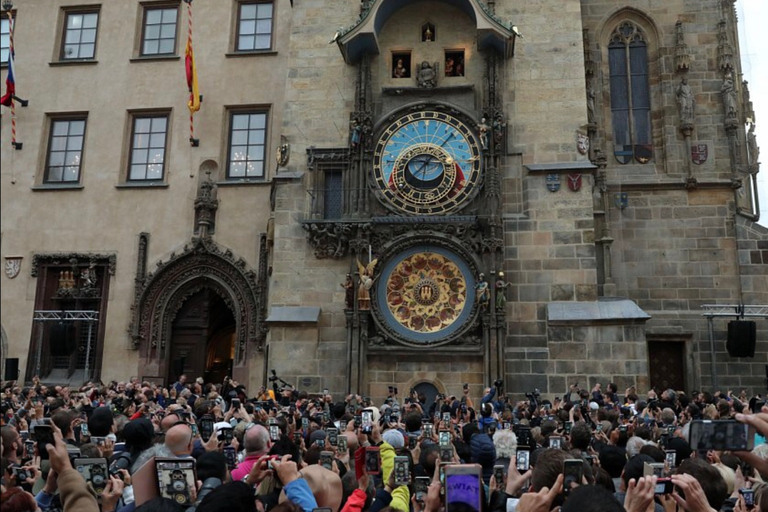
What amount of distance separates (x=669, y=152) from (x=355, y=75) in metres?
9.78

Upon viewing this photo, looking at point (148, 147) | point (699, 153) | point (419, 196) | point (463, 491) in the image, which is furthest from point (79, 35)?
point (463, 491)

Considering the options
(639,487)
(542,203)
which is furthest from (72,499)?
(542,203)

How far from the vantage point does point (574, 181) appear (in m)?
18.7

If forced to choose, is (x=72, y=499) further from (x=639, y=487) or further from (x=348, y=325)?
(x=348, y=325)

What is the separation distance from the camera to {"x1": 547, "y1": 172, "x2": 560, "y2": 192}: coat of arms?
18750mm

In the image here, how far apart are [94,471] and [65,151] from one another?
74.4 feet

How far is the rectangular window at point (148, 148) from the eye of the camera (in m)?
23.6

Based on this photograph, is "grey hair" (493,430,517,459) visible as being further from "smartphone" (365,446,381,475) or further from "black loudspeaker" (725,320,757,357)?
"black loudspeaker" (725,320,757,357)

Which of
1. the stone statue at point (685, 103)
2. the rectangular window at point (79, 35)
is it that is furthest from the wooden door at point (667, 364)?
the rectangular window at point (79, 35)

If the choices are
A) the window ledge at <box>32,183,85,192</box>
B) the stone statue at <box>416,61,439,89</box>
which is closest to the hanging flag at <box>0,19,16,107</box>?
the window ledge at <box>32,183,85,192</box>

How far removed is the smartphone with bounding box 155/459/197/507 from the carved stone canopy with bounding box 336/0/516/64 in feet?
54.7

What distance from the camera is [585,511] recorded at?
8.84ft

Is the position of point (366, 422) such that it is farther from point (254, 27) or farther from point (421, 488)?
point (254, 27)

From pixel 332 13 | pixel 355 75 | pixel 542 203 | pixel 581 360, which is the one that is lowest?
pixel 581 360
